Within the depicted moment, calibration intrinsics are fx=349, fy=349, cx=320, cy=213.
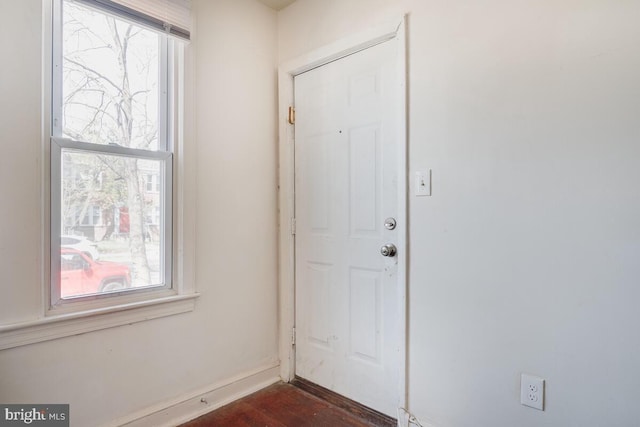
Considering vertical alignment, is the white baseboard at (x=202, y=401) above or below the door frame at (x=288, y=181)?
below

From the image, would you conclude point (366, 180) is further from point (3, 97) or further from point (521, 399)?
point (3, 97)

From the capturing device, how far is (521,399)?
136 centimetres

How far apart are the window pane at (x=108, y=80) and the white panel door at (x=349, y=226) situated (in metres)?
0.86

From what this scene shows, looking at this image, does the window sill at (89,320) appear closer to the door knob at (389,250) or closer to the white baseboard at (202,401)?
the white baseboard at (202,401)

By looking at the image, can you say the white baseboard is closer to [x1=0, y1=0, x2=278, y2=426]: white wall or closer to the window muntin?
[x1=0, y1=0, x2=278, y2=426]: white wall

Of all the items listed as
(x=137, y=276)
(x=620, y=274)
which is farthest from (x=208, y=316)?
(x=620, y=274)

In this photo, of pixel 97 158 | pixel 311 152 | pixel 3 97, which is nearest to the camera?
pixel 3 97

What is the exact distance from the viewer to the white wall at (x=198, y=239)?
4.43 ft

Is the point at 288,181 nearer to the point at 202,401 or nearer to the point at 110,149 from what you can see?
the point at 110,149

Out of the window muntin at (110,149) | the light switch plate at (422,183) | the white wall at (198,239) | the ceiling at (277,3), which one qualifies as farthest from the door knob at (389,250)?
the ceiling at (277,3)

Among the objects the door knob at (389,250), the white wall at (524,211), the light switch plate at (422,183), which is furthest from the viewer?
the door knob at (389,250)

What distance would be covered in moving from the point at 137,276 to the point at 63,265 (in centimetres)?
32

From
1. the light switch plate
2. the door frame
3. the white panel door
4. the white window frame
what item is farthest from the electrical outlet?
the white window frame

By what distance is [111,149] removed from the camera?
1624 millimetres
